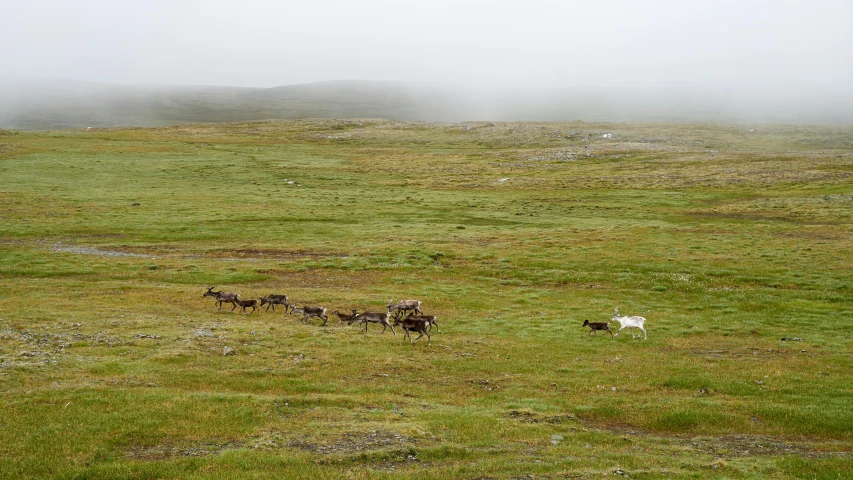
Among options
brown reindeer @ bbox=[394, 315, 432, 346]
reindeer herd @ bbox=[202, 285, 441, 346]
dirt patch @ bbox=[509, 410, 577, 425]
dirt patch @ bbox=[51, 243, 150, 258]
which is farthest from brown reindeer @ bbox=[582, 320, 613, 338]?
dirt patch @ bbox=[51, 243, 150, 258]

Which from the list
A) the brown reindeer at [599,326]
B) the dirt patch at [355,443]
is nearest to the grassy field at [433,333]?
the dirt patch at [355,443]

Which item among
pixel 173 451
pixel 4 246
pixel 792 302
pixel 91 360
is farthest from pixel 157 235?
pixel 792 302

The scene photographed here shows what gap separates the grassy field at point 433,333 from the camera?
14938 millimetres

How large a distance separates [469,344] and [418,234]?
3565cm

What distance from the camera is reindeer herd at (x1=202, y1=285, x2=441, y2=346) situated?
26.6 metres

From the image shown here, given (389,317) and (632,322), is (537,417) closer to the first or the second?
(389,317)

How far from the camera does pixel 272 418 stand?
16859 mm

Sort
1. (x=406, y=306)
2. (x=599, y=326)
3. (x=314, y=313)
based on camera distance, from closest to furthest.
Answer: (x=599, y=326), (x=314, y=313), (x=406, y=306)

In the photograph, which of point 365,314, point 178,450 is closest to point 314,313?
point 365,314

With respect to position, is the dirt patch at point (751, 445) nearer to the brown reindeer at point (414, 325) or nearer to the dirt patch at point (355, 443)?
the dirt patch at point (355, 443)

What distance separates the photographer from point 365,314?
2823cm

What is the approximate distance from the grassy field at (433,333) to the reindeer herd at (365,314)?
0.90 meters

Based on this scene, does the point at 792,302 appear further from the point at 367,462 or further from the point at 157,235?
the point at 157,235

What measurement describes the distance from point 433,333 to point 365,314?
352 centimetres
